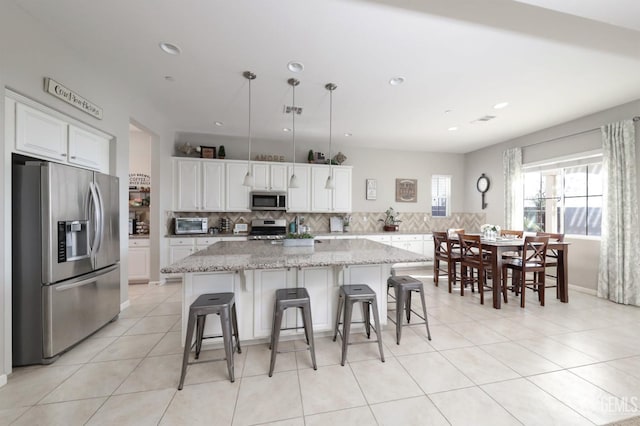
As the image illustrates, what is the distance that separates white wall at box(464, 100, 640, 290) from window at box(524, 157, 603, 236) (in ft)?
0.81

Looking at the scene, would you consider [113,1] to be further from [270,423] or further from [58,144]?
[270,423]

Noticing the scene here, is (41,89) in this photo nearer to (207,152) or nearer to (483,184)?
(207,152)

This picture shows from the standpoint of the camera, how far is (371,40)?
2215 millimetres

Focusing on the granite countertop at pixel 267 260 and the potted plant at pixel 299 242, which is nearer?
the granite countertop at pixel 267 260

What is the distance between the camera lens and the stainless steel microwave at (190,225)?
461cm

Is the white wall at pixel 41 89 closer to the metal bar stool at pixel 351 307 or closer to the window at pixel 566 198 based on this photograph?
the metal bar stool at pixel 351 307

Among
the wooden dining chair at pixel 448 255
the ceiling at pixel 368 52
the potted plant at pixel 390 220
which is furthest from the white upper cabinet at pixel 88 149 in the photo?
the potted plant at pixel 390 220

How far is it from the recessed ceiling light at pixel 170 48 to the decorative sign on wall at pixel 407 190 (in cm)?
502

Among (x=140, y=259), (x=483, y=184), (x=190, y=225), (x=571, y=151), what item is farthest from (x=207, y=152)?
(x=571, y=151)

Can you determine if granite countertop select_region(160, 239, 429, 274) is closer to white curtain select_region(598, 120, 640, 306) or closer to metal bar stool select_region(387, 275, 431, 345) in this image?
metal bar stool select_region(387, 275, 431, 345)

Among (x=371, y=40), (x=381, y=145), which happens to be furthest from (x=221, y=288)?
(x=381, y=145)

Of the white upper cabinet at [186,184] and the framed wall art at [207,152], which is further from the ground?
the framed wall art at [207,152]

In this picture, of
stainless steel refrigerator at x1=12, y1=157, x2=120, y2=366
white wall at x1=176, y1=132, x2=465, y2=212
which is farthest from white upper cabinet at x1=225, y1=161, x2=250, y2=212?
stainless steel refrigerator at x1=12, y1=157, x2=120, y2=366

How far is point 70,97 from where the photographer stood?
2.38 meters
